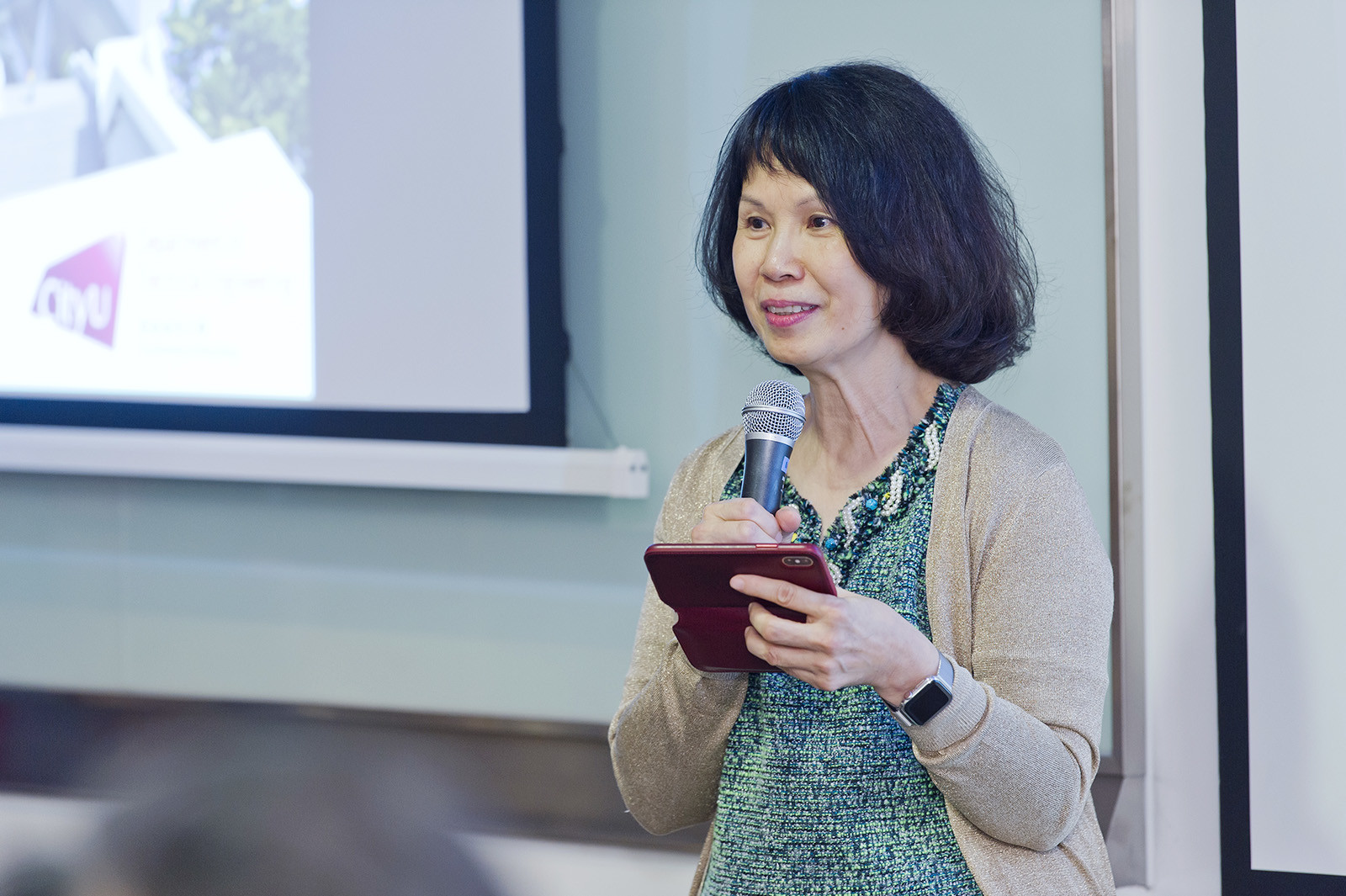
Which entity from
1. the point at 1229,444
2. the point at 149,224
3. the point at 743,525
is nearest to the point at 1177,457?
the point at 1229,444

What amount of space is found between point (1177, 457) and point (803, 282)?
1.09 m

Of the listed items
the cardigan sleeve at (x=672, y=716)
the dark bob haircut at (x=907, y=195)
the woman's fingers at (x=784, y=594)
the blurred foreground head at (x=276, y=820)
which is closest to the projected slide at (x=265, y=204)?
the blurred foreground head at (x=276, y=820)

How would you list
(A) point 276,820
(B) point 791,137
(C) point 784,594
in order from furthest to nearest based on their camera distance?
1. (A) point 276,820
2. (B) point 791,137
3. (C) point 784,594

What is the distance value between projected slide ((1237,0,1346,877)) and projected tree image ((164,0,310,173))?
1.71 m

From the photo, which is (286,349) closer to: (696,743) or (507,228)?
(507,228)

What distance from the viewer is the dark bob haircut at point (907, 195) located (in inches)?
43.7

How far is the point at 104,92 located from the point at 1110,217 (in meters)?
2.03

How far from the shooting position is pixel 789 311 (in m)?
1.12

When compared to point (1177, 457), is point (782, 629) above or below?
below

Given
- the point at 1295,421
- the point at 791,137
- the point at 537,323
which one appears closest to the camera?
the point at 791,137

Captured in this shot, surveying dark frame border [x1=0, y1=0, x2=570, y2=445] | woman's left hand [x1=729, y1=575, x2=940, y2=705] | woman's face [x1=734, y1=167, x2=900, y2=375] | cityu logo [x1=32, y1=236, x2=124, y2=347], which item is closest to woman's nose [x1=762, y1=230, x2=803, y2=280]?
woman's face [x1=734, y1=167, x2=900, y2=375]

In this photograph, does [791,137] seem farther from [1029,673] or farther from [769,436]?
[1029,673]

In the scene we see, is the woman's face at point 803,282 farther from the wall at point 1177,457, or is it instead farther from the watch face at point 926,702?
the wall at point 1177,457

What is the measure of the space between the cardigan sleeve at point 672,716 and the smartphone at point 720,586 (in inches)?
3.4
